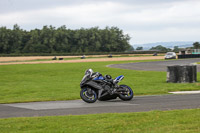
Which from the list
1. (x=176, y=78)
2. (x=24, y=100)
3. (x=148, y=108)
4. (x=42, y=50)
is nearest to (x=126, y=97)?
(x=148, y=108)

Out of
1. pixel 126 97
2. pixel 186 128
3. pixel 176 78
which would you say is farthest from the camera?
pixel 176 78

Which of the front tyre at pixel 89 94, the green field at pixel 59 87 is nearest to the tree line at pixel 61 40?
the green field at pixel 59 87

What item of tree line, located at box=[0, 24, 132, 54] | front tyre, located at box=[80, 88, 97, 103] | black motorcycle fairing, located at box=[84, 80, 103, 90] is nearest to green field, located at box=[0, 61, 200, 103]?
front tyre, located at box=[80, 88, 97, 103]

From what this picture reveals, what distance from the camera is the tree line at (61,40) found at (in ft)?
492

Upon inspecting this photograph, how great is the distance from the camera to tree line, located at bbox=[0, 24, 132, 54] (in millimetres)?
150038

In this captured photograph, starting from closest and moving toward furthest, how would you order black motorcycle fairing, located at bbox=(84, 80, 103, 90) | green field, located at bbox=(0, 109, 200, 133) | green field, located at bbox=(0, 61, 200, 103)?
green field, located at bbox=(0, 109, 200, 133) < black motorcycle fairing, located at bbox=(84, 80, 103, 90) < green field, located at bbox=(0, 61, 200, 103)

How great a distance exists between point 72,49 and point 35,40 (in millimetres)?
16530

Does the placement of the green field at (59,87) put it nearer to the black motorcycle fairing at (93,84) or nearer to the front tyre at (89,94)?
the front tyre at (89,94)

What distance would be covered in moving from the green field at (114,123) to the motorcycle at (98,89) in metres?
3.76

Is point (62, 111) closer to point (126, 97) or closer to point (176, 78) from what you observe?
point (126, 97)

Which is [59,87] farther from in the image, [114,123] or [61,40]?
[61,40]

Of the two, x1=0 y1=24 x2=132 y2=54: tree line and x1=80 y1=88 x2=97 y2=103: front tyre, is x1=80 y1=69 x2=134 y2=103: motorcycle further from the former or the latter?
x1=0 y1=24 x2=132 y2=54: tree line

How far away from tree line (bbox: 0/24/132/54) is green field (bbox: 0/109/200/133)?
461ft

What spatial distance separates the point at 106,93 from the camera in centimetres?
1313
